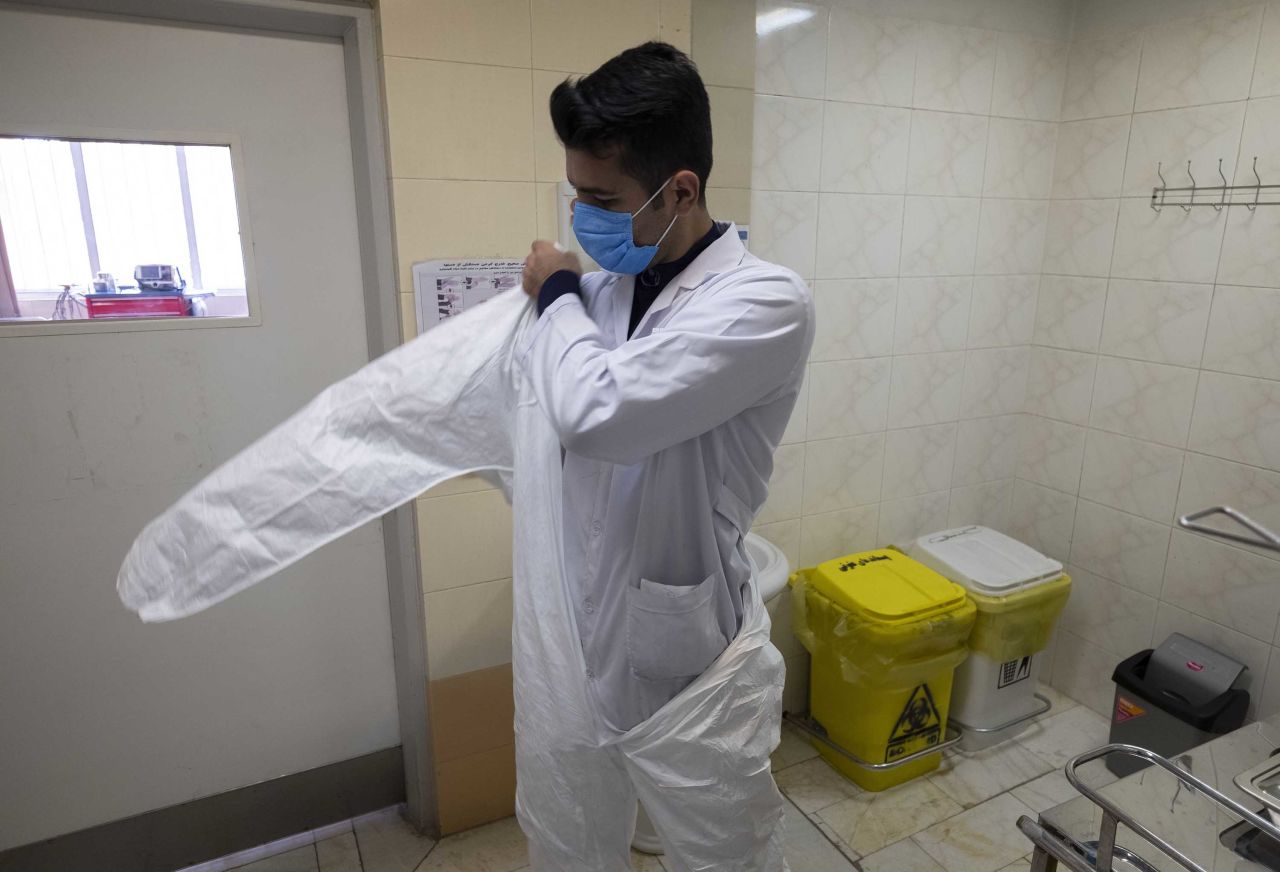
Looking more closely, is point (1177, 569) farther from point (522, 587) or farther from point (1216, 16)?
point (522, 587)

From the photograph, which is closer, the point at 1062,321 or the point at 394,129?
the point at 394,129

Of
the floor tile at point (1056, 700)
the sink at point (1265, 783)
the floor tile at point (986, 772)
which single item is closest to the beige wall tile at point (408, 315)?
the sink at point (1265, 783)

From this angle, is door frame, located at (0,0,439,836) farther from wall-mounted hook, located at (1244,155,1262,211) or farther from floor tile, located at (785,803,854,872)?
wall-mounted hook, located at (1244,155,1262,211)

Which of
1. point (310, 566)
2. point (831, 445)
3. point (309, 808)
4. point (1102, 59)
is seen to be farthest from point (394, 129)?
point (1102, 59)

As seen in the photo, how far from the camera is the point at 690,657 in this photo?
1.09m

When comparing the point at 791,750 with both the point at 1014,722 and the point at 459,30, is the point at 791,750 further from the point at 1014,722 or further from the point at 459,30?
the point at 459,30

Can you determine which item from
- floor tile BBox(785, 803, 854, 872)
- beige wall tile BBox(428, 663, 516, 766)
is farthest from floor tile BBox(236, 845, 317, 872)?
floor tile BBox(785, 803, 854, 872)

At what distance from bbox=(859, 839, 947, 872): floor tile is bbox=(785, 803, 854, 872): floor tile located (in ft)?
0.18

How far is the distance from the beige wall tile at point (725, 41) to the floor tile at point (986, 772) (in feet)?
6.45

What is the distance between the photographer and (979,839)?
→ 6.45 ft

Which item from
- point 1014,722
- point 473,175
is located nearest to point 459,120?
point 473,175

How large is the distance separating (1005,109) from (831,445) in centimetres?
114

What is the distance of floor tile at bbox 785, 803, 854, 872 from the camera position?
188 cm

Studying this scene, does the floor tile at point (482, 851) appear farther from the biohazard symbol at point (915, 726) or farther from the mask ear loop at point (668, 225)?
the mask ear loop at point (668, 225)
